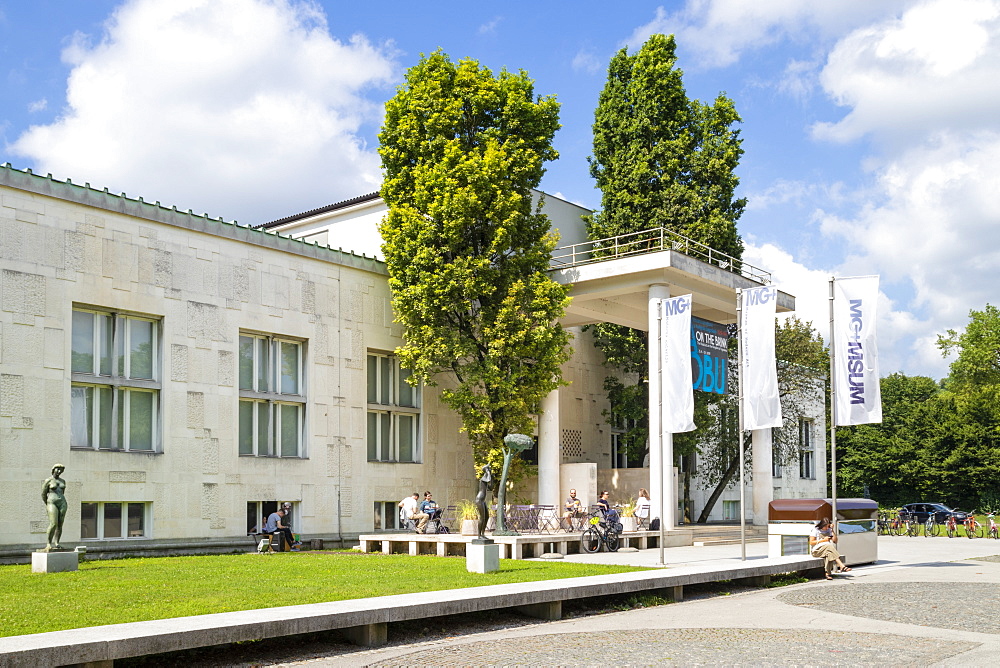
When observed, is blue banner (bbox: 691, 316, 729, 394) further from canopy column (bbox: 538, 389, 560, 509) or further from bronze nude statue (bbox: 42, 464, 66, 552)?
bronze nude statue (bbox: 42, 464, 66, 552)

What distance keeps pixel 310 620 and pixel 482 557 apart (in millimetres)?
7011

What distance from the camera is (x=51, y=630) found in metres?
9.82

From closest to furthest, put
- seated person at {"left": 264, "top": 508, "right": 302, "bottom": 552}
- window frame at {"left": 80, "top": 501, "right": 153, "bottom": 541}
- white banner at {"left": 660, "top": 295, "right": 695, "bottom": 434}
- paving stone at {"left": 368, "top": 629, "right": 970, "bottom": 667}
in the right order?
paving stone at {"left": 368, "top": 629, "right": 970, "bottom": 667} → white banner at {"left": 660, "top": 295, "right": 695, "bottom": 434} → window frame at {"left": 80, "top": 501, "right": 153, "bottom": 541} → seated person at {"left": 264, "top": 508, "right": 302, "bottom": 552}

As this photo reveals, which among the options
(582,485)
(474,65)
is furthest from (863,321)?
(474,65)

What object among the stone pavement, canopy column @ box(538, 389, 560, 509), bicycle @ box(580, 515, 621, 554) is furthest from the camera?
canopy column @ box(538, 389, 560, 509)

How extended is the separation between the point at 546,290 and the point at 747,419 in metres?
8.44

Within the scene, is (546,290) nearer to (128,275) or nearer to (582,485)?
(582,485)

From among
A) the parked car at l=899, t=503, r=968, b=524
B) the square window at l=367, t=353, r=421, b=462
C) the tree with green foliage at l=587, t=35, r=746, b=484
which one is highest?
the tree with green foliage at l=587, t=35, r=746, b=484

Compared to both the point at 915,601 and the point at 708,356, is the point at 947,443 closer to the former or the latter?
the point at 708,356

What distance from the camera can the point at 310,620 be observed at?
34.1 ft

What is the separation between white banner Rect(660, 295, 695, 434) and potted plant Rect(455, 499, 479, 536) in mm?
7800

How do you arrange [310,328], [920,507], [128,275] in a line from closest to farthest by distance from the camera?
[128,275] → [310,328] → [920,507]

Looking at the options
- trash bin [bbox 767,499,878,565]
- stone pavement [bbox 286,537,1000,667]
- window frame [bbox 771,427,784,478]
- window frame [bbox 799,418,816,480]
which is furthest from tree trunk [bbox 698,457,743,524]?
stone pavement [bbox 286,537,1000,667]

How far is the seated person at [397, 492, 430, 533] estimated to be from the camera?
27.2 metres
